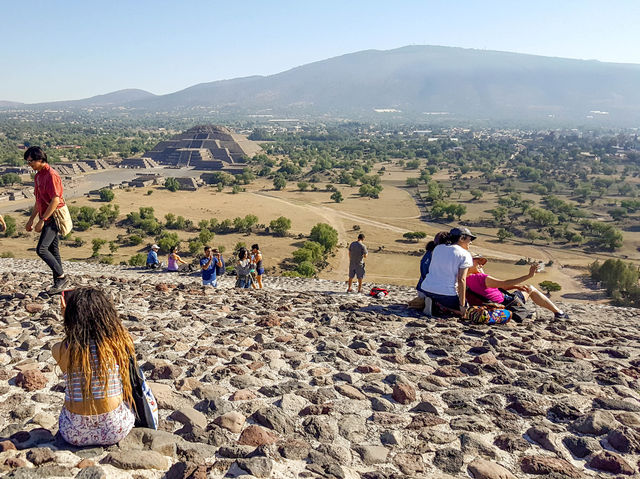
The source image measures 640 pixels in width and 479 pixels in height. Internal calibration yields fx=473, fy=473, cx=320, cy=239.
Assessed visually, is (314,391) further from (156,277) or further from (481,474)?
(156,277)

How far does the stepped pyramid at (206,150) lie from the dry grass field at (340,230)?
64.6ft

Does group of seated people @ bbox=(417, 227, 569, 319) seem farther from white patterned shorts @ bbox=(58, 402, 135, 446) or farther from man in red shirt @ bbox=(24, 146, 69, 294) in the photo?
man in red shirt @ bbox=(24, 146, 69, 294)

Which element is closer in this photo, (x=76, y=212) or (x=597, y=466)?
(x=597, y=466)

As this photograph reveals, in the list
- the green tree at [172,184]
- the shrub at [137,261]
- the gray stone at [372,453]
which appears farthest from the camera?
the green tree at [172,184]

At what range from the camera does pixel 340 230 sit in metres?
38.2

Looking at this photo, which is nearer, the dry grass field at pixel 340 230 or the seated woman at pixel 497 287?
the seated woman at pixel 497 287

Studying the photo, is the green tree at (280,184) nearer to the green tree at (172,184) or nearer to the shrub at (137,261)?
the green tree at (172,184)

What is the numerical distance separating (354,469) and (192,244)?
2709cm

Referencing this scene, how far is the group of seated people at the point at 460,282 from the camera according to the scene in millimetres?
6180

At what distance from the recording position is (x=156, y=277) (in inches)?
499

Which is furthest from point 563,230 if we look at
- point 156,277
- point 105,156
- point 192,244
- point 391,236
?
point 105,156

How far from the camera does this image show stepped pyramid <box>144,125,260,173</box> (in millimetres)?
78312

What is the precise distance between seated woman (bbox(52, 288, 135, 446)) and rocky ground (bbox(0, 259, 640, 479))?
0.15 meters

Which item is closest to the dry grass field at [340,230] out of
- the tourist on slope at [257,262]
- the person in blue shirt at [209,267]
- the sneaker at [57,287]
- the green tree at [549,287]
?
the green tree at [549,287]
